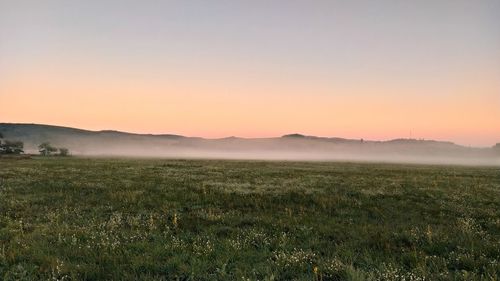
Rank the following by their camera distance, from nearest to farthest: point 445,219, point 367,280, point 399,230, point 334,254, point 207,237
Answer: point 367,280
point 334,254
point 207,237
point 399,230
point 445,219

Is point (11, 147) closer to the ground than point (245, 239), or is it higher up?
higher up

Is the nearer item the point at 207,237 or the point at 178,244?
the point at 178,244

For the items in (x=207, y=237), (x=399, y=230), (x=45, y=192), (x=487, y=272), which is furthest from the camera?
(x=45, y=192)

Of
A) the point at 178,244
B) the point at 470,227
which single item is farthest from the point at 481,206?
the point at 178,244

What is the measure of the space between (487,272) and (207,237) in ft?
23.9

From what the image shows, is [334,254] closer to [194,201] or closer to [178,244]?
[178,244]

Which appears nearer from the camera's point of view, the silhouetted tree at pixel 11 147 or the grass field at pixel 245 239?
the grass field at pixel 245 239

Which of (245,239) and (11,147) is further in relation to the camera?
(11,147)

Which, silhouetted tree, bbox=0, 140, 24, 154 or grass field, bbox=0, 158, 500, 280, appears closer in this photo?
grass field, bbox=0, 158, 500, 280

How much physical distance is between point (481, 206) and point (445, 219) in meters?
5.11

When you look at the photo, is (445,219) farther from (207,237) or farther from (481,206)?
(207,237)

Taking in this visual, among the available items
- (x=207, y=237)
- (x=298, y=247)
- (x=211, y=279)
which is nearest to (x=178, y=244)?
(x=207, y=237)

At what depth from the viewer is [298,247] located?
959 cm

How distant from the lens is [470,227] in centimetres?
1217
